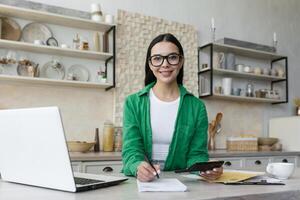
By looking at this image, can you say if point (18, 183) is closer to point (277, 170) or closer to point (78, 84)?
point (277, 170)

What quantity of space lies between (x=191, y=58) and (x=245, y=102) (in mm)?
903

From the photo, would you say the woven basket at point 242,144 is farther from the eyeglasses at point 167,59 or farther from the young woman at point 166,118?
the eyeglasses at point 167,59

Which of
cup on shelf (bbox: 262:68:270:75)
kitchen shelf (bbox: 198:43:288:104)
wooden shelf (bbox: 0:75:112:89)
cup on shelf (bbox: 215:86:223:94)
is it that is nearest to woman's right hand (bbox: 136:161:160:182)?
wooden shelf (bbox: 0:75:112:89)

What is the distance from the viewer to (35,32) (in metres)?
3.03

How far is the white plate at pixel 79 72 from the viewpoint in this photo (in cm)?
315

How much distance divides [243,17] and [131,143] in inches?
126

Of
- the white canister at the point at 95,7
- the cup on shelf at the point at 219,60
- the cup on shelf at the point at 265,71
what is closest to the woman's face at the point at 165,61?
the white canister at the point at 95,7

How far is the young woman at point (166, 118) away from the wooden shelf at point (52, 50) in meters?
1.50

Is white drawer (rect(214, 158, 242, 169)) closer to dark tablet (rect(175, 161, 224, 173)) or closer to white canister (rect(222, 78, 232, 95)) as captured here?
white canister (rect(222, 78, 232, 95))

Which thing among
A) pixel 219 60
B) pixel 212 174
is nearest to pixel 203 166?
pixel 212 174

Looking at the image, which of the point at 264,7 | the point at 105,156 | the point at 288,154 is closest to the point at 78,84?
the point at 105,156

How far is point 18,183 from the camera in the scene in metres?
1.16

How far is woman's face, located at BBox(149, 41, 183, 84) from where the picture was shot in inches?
60.3

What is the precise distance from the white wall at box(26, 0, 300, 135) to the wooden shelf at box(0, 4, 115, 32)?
18 cm
